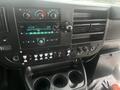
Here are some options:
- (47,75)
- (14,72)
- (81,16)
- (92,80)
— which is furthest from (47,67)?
(92,80)

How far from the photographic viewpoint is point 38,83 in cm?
84

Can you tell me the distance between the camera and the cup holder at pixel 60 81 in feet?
2.77

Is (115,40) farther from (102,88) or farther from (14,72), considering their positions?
(14,72)

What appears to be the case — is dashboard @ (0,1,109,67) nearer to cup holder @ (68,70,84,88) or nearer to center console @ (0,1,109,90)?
center console @ (0,1,109,90)

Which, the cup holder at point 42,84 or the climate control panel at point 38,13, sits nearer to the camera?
the climate control panel at point 38,13

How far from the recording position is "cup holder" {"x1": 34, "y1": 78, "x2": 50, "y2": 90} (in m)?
0.82

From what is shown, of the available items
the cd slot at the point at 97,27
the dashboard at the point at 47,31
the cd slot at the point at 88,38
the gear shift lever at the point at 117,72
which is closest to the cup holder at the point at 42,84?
the dashboard at the point at 47,31

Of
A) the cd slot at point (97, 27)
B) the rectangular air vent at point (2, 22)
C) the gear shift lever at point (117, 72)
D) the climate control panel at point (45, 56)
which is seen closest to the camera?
A: the rectangular air vent at point (2, 22)

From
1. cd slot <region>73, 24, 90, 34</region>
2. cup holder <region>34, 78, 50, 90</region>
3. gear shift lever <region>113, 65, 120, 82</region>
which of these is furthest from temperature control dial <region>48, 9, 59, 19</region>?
gear shift lever <region>113, 65, 120, 82</region>

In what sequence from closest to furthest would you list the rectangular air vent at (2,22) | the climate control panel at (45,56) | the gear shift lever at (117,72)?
1. the rectangular air vent at (2,22)
2. the climate control panel at (45,56)
3. the gear shift lever at (117,72)

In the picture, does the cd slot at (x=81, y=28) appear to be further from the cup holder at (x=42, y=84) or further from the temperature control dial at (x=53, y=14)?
the cup holder at (x=42, y=84)

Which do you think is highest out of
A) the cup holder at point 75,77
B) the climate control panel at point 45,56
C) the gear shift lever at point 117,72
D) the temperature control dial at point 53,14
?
the temperature control dial at point 53,14

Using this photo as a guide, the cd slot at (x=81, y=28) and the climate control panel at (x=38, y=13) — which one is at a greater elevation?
the climate control panel at (x=38, y=13)

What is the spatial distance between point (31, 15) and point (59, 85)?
0.42 metres
